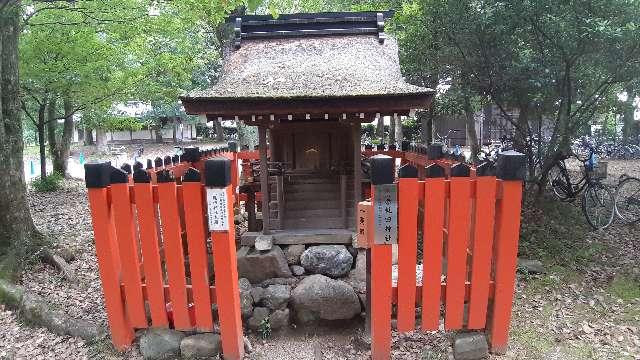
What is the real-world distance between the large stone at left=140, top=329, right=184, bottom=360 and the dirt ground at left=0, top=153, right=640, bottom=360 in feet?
0.53

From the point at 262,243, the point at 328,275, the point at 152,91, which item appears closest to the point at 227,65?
the point at 262,243

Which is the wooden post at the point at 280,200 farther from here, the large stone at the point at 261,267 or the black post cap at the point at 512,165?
the black post cap at the point at 512,165

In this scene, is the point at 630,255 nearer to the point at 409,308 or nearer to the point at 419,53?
the point at 409,308

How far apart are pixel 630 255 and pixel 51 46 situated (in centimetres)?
1374

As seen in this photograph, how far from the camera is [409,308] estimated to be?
15.2 feet

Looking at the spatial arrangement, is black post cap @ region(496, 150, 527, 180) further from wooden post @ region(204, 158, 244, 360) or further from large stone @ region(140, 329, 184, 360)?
large stone @ region(140, 329, 184, 360)

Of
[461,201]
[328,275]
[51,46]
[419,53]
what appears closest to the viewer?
[461,201]

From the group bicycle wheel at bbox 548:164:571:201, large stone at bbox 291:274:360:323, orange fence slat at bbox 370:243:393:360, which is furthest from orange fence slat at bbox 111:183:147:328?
bicycle wheel at bbox 548:164:571:201

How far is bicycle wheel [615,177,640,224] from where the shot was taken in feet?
29.2

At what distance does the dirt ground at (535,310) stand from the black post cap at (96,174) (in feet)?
6.34

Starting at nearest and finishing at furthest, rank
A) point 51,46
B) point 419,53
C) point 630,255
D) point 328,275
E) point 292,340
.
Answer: point 292,340 → point 328,275 → point 630,255 → point 51,46 → point 419,53

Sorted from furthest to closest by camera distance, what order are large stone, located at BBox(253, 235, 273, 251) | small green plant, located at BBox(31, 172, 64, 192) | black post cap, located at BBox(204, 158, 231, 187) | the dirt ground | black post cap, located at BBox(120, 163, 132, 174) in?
small green plant, located at BBox(31, 172, 64, 192), large stone, located at BBox(253, 235, 273, 251), black post cap, located at BBox(120, 163, 132, 174), the dirt ground, black post cap, located at BBox(204, 158, 231, 187)

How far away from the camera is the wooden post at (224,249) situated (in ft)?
14.3

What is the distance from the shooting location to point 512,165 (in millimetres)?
4254
